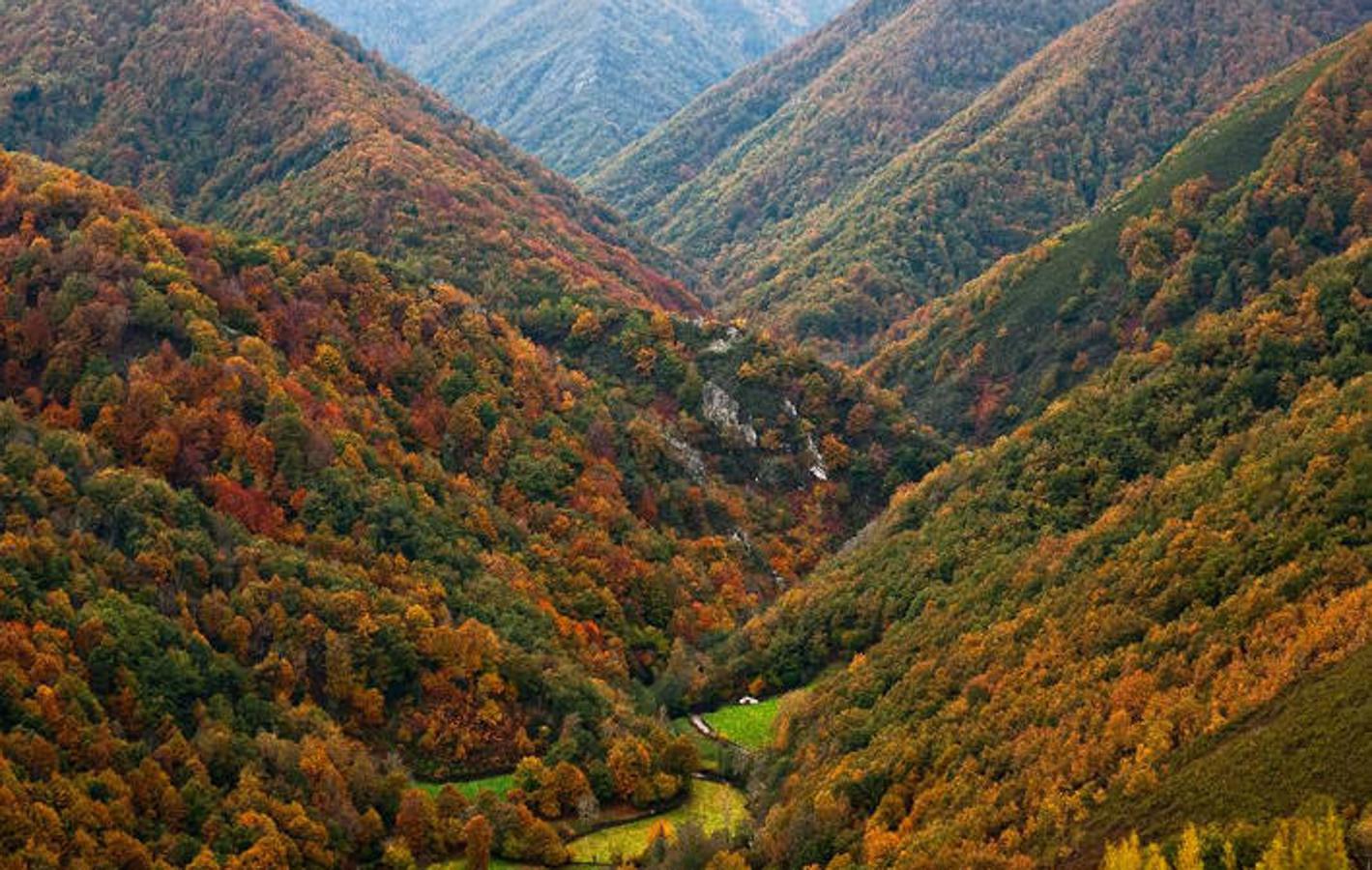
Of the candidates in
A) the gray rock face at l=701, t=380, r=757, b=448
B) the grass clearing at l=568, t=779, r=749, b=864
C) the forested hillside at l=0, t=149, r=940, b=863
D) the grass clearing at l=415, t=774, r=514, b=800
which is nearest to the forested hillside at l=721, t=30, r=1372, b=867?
the grass clearing at l=568, t=779, r=749, b=864

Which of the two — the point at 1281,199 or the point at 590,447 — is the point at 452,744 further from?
the point at 1281,199

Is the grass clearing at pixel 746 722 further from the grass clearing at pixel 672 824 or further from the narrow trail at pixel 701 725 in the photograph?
the grass clearing at pixel 672 824

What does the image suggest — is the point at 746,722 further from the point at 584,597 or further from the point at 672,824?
the point at 584,597

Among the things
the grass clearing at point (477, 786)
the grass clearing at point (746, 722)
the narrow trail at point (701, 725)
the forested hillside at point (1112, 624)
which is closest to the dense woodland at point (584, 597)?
the forested hillside at point (1112, 624)

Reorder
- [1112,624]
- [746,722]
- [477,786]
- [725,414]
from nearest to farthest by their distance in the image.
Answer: [1112,624] < [477,786] < [746,722] < [725,414]

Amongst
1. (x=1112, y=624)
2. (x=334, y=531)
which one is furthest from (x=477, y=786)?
(x=1112, y=624)

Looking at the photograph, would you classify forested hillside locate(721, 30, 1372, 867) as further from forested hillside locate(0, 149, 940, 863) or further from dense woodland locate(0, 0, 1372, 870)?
forested hillside locate(0, 149, 940, 863)
